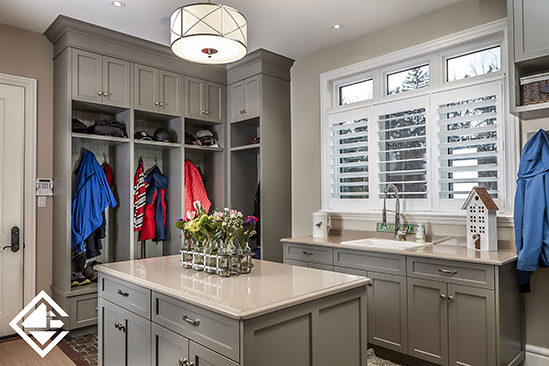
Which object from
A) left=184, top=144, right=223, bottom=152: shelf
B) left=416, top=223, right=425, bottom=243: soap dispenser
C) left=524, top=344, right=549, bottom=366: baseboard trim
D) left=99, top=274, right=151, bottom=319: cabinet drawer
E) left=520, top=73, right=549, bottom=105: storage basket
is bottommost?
left=524, top=344, right=549, bottom=366: baseboard trim

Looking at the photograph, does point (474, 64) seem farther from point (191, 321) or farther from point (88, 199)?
point (88, 199)

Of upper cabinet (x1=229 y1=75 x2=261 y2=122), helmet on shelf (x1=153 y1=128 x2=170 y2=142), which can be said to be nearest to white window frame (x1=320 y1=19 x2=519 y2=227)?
upper cabinet (x1=229 y1=75 x2=261 y2=122)

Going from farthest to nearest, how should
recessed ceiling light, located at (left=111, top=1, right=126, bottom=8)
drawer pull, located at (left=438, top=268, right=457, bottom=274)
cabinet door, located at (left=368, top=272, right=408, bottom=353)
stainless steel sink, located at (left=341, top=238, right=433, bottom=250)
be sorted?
stainless steel sink, located at (left=341, top=238, right=433, bottom=250) → recessed ceiling light, located at (left=111, top=1, right=126, bottom=8) → cabinet door, located at (left=368, top=272, right=408, bottom=353) → drawer pull, located at (left=438, top=268, right=457, bottom=274)

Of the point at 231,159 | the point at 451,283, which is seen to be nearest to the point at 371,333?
the point at 451,283

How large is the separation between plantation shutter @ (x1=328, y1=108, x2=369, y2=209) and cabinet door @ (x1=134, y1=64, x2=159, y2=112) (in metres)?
1.88

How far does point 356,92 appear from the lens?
13.3ft

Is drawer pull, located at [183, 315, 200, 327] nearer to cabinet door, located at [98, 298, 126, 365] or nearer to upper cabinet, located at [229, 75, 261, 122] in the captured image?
cabinet door, located at [98, 298, 126, 365]

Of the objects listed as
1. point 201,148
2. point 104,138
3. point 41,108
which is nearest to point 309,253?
point 201,148

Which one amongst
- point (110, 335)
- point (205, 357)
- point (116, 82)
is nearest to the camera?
point (205, 357)

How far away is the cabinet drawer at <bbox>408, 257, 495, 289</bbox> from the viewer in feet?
8.10

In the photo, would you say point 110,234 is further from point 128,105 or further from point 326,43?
point 326,43

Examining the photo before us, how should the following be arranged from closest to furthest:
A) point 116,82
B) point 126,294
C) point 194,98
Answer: point 126,294, point 116,82, point 194,98

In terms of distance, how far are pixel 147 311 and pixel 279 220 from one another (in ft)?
8.34
